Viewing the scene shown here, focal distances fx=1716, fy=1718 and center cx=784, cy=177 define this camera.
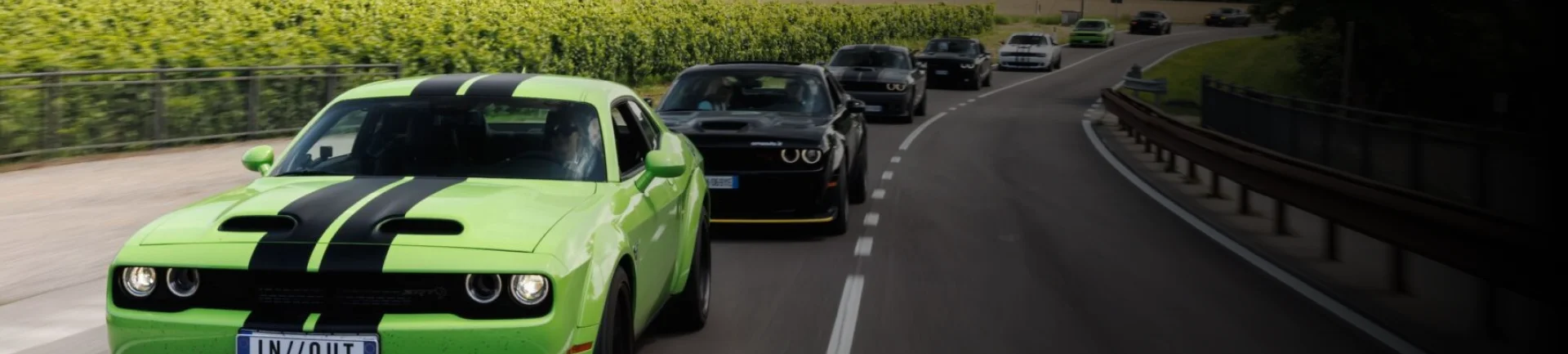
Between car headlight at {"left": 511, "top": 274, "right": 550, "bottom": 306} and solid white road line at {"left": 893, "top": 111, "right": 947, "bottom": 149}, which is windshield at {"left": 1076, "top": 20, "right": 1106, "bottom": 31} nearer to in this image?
solid white road line at {"left": 893, "top": 111, "right": 947, "bottom": 149}

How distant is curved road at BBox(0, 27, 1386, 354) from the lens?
819 centimetres

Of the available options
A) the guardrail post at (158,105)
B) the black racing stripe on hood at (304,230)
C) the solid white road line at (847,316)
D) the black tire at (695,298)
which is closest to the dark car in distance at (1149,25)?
the guardrail post at (158,105)

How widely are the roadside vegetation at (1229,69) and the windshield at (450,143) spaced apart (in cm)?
2914

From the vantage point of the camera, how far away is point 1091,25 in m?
79.0

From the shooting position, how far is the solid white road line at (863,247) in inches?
464

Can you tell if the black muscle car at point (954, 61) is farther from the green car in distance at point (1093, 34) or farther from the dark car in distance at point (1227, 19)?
the dark car in distance at point (1227, 19)

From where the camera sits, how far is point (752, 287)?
9.92 metres

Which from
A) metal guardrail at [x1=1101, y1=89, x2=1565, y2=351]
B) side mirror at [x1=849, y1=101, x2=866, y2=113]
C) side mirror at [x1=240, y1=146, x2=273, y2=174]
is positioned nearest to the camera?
side mirror at [x1=240, y1=146, x2=273, y2=174]

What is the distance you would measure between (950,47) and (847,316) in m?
35.2

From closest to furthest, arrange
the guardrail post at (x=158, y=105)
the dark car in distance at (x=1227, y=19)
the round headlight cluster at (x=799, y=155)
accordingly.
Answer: the round headlight cluster at (x=799, y=155)
the guardrail post at (x=158, y=105)
the dark car in distance at (x=1227, y=19)

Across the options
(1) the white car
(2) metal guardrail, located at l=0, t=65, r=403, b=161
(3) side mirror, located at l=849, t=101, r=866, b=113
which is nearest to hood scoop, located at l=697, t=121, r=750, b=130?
(3) side mirror, located at l=849, t=101, r=866, b=113

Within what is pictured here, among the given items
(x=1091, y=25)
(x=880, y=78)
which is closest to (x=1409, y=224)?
(x=880, y=78)

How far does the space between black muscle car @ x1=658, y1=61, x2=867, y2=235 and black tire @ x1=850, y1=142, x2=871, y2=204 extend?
109 centimetres

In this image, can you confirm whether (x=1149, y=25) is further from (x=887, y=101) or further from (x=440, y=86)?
(x=440, y=86)
